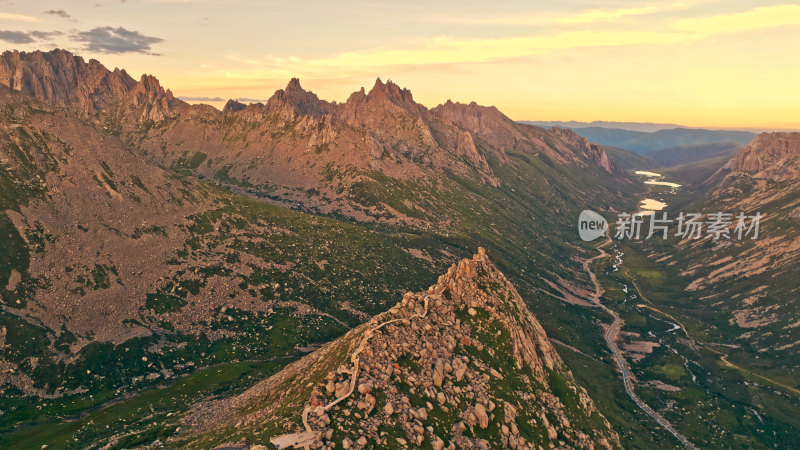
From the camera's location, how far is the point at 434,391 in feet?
265

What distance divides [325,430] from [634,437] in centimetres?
15870

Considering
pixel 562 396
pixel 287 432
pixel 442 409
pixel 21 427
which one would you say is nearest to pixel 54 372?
pixel 21 427

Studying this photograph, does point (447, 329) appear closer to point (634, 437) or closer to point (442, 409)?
point (442, 409)

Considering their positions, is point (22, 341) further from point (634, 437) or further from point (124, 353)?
point (634, 437)

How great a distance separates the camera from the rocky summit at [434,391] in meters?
70.5

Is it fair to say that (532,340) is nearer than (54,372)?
Yes

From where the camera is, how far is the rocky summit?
231 ft

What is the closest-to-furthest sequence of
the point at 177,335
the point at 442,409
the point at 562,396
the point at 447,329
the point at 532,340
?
the point at 442,409
the point at 447,329
the point at 562,396
the point at 532,340
the point at 177,335

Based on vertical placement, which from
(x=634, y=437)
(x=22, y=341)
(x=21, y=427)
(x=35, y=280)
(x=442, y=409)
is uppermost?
(x=442, y=409)

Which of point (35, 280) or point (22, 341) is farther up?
point (35, 280)

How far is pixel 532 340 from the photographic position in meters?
122

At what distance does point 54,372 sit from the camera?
515 ft

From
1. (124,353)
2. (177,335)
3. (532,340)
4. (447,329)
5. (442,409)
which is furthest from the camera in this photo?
(177,335)

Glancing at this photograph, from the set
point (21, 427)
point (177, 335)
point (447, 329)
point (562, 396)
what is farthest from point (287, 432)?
point (177, 335)
